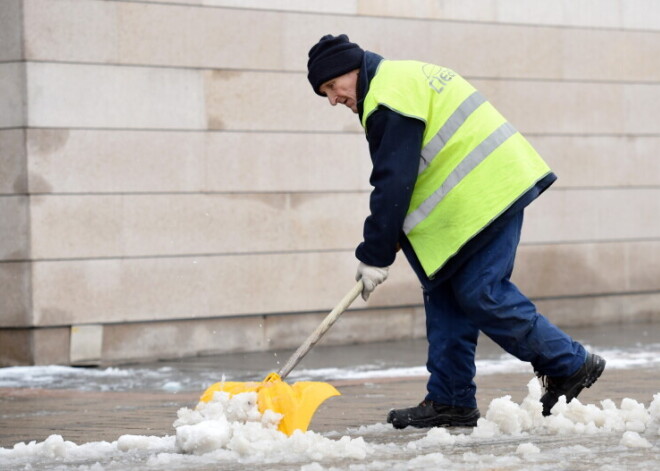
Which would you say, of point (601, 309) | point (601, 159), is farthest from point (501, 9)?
point (601, 309)

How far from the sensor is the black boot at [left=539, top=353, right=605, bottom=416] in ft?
17.4

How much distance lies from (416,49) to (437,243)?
5.35m

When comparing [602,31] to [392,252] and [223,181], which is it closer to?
[223,181]

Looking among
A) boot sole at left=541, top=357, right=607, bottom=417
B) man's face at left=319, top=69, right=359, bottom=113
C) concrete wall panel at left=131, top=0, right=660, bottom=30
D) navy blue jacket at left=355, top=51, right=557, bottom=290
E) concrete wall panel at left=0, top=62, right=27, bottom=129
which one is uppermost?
concrete wall panel at left=131, top=0, right=660, bottom=30

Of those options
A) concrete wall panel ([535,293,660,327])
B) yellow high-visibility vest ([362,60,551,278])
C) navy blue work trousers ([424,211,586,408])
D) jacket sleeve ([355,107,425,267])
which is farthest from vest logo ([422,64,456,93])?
concrete wall panel ([535,293,660,327])

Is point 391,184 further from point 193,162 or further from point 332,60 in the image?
point 193,162

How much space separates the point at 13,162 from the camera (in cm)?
895

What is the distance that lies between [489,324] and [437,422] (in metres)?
0.54

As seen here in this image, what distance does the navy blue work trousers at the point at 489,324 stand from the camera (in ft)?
17.1

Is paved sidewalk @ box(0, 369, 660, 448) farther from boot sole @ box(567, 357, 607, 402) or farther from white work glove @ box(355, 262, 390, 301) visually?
boot sole @ box(567, 357, 607, 402)

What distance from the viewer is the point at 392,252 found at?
5332 mm

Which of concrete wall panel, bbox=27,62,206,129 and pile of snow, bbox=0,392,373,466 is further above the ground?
concrete wall panel, bbox=27,62,206,129

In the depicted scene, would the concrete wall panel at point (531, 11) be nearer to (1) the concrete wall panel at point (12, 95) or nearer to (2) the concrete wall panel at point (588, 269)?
(2) the concrete wall panel at point (588, 269)

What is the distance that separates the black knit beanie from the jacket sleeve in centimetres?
26
